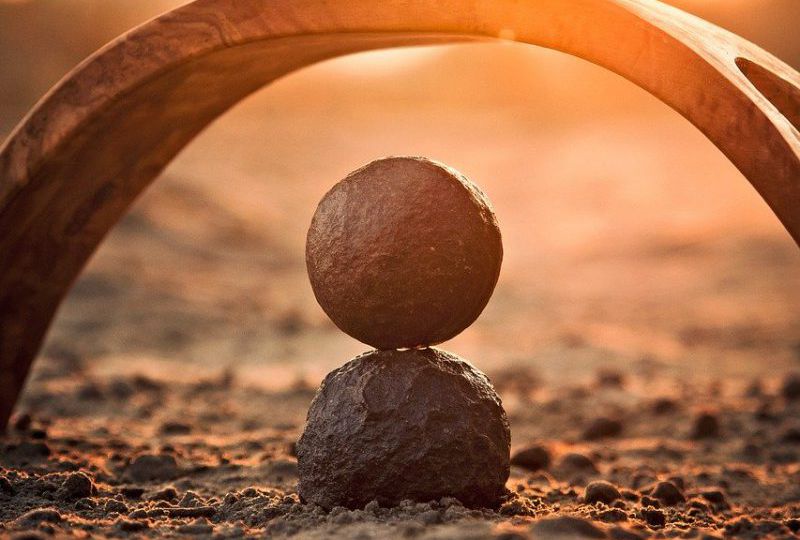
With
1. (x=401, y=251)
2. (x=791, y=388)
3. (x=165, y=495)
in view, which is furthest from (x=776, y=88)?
(x=791, y=388)

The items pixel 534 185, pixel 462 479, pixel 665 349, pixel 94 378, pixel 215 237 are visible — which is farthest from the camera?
pixel 534 185

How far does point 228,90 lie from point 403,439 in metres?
2.61

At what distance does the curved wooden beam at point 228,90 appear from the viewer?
12.6 feet

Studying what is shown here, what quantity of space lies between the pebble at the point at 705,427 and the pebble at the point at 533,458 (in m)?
1.70

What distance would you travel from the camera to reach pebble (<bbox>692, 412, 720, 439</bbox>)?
7.23 meters

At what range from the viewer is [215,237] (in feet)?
57.9

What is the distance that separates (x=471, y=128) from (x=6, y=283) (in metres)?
33.6

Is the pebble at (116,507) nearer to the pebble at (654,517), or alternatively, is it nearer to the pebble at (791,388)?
the pebble at (654,517)

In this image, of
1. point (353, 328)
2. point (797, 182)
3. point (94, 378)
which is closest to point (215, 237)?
point (94, 378)

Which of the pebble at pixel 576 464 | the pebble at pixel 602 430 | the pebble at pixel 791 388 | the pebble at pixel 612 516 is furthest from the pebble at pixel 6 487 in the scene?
the pebble at pixel 791 388

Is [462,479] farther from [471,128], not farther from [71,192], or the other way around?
[471,128]

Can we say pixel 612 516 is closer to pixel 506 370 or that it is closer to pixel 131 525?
pixel 131 525

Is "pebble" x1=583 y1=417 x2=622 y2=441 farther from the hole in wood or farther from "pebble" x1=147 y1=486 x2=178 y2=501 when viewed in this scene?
"pebble" x1=147 y1=486 x2=178 y2=501

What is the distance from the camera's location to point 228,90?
18.1 ft
